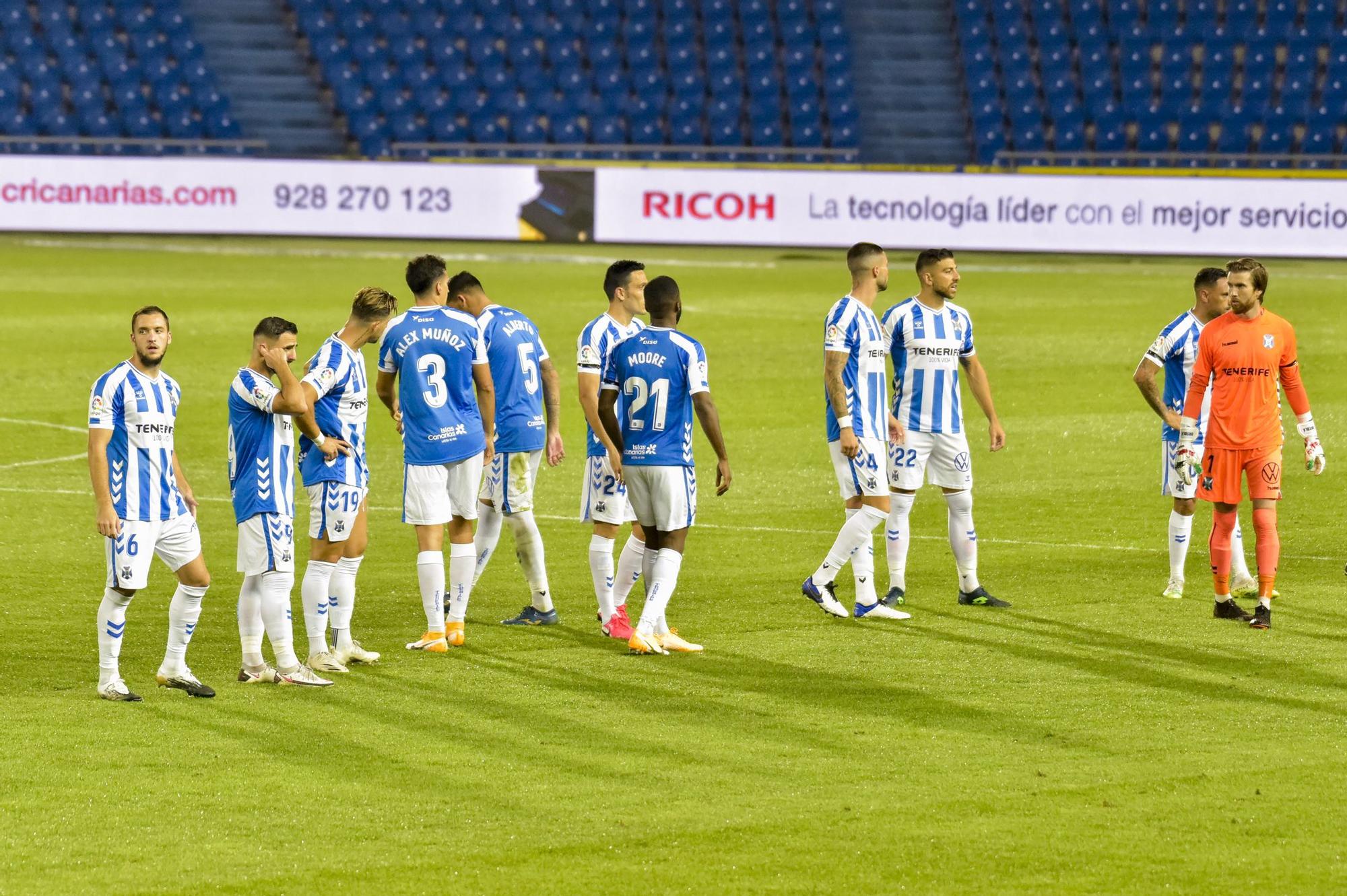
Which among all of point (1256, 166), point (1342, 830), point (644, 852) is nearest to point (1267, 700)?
point (1342, 830)

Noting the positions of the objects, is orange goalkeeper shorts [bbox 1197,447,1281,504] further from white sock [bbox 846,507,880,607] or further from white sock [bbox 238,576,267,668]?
white sock [bbox 238,576,267,668]

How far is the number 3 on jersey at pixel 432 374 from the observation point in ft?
31.0

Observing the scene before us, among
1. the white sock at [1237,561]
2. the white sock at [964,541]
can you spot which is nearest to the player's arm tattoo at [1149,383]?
the white sock at [1237,561]

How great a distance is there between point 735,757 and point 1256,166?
27.0m

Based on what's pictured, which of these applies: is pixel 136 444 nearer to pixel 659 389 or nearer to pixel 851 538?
pixel 659 389

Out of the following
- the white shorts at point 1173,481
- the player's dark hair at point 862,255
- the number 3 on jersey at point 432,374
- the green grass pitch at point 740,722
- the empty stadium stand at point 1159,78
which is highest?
the empty stadium stand at point 1159,78

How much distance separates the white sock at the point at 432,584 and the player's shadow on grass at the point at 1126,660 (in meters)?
2.53

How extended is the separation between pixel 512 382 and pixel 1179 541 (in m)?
3.90

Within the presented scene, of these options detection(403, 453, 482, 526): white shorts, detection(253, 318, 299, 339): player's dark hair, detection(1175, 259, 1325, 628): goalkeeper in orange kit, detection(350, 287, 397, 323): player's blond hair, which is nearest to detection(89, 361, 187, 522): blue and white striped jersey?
detection(253, 318, 299, 339): player's dark hair

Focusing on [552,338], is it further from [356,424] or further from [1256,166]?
[1256,166]

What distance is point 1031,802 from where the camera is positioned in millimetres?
6961

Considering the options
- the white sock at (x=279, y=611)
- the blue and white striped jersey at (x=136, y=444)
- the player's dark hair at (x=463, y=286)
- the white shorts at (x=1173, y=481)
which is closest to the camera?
the blue and white striped jersey at (x=136, y=444)

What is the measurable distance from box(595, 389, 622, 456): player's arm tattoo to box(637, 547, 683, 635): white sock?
0.57 metres

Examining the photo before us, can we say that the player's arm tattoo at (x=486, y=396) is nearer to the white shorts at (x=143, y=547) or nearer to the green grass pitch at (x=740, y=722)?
the green grass pitch at (x=740, y=722)
